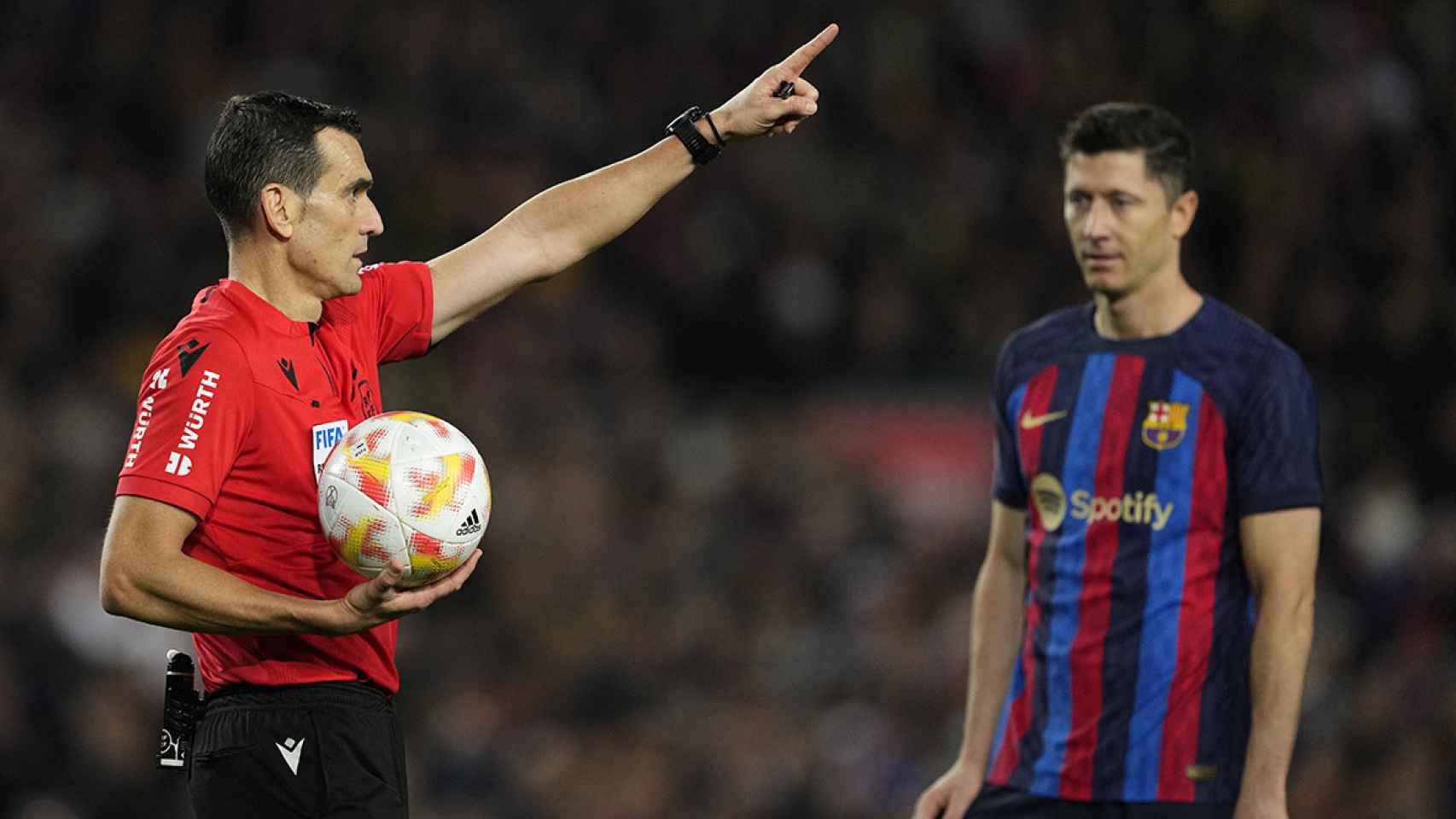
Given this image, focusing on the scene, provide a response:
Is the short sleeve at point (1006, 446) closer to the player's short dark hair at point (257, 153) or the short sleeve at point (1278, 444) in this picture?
the short sleeve at point (1278, 444)

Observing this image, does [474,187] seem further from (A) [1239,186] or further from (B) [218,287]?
(B) [218,287]

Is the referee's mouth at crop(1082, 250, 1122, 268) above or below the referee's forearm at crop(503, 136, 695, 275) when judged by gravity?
below

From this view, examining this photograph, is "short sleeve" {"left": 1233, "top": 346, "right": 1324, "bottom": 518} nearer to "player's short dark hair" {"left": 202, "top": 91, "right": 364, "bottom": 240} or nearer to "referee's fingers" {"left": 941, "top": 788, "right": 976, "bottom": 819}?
"referee's fingers" {"left": 941, "top": 788, "right": 976, "bottom": 819}

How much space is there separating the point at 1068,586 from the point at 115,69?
855 centimetres

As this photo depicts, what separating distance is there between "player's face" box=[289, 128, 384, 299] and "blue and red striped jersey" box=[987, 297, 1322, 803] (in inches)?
69.3

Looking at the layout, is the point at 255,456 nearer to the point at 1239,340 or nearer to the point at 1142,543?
the point at 1142,543

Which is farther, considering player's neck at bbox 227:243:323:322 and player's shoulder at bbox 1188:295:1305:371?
player's shoulder at bbox 1188:295:1305:371

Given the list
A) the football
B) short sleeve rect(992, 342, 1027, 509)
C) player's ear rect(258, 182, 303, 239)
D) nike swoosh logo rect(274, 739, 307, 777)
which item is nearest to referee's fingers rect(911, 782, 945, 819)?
short sleeve rect(992, 342, 1027, 509)

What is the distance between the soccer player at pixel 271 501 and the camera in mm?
3490

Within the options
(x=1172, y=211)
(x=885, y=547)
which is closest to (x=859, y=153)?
(x=885, y=547)

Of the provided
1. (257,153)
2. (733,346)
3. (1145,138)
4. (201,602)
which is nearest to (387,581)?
(201,602)

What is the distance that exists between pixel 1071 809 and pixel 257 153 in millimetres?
2386

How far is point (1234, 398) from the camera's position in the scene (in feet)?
14.5

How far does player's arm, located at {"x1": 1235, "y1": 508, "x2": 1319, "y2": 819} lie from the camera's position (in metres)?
4.19
